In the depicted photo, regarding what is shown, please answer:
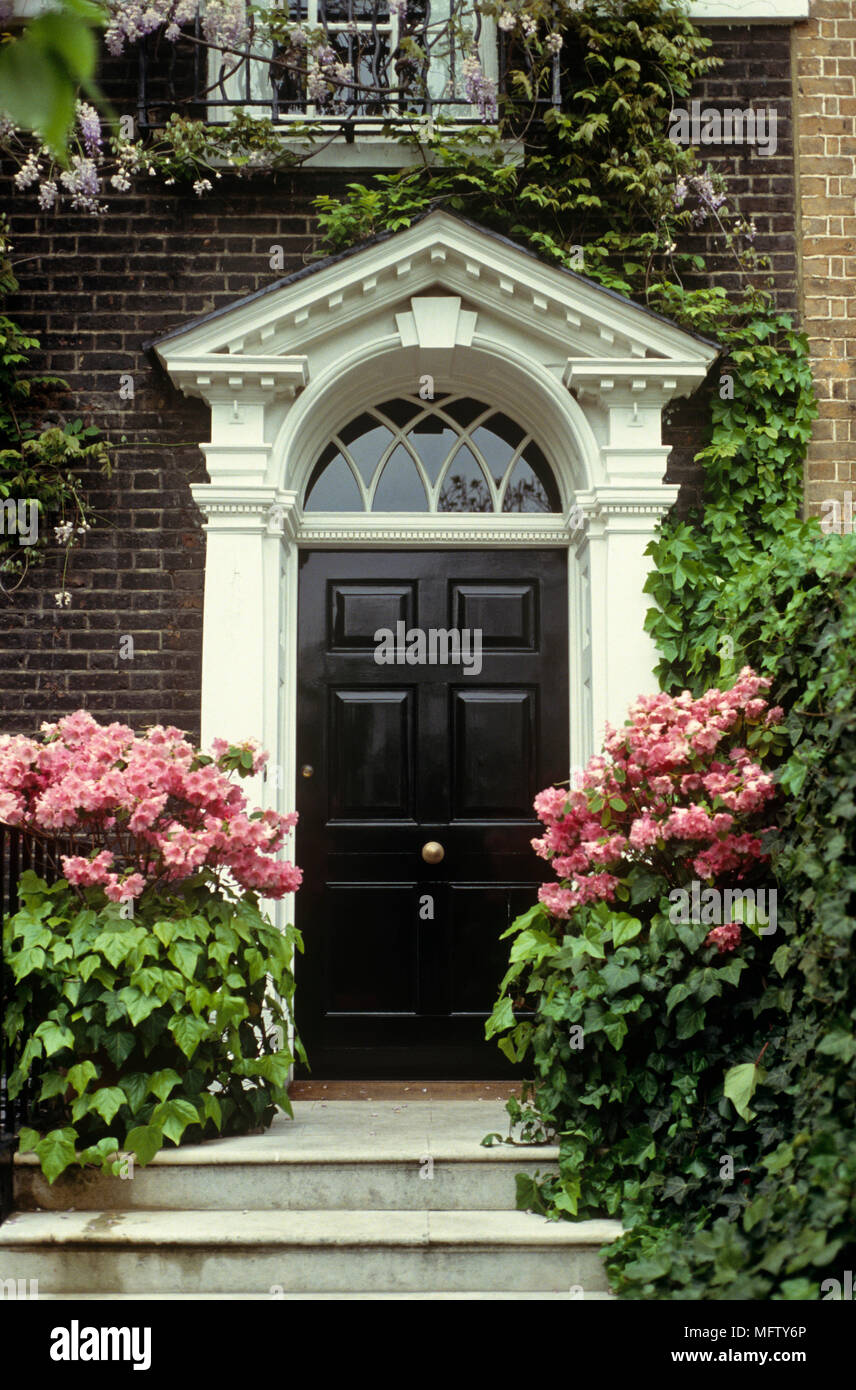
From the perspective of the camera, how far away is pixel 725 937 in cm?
398

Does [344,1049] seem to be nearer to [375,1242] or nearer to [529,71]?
[375,1242]

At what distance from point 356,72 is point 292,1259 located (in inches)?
208

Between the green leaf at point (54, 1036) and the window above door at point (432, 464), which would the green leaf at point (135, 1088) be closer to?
the green leaf at point (54, 1036)

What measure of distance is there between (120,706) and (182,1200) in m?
2.35

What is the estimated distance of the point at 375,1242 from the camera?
12.4ft

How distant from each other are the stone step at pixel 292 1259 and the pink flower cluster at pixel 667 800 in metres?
1.17

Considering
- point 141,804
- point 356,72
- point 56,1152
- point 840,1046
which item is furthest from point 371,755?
point 356,72

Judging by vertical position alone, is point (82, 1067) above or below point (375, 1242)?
above

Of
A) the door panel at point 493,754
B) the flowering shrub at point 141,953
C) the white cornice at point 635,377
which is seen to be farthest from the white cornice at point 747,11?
the flowering shrub at point 141,953

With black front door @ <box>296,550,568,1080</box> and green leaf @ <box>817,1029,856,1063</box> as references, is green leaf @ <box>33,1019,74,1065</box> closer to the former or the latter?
black front door @ <box>296,550,568,1080</box>

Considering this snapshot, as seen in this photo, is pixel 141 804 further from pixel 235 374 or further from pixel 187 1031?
pixel 235 374

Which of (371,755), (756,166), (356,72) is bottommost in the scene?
(371,755)

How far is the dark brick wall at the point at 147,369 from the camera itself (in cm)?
560
